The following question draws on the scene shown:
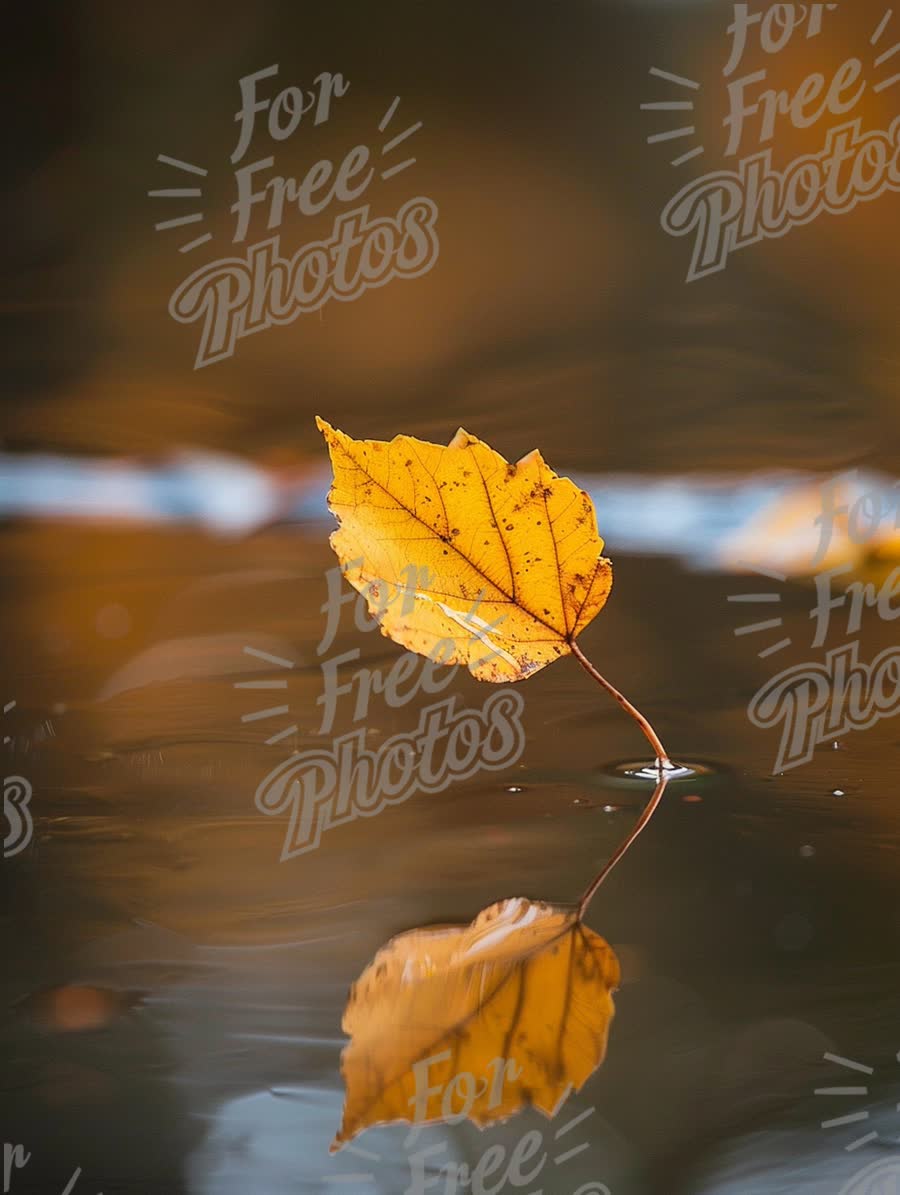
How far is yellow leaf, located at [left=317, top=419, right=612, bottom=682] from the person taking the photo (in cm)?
31

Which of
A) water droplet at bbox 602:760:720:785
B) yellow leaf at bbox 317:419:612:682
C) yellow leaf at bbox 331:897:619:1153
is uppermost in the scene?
yellow leaf at bbox 317:419:612:682

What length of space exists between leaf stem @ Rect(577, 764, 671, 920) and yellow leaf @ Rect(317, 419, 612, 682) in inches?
2.0

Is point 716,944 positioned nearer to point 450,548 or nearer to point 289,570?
point 450,548

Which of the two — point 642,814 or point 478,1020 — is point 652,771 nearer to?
point 642,814

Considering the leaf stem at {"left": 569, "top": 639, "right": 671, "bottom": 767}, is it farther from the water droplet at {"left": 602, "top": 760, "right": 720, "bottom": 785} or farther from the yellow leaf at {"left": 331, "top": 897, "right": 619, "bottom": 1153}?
the yellow leaf at {"left": 331, "top": 897, "right": 619, "bottom": 1153}

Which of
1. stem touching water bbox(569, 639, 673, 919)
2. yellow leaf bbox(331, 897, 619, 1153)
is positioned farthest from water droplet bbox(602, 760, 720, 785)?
yellow leaf bbox(331, 897, 619, 1153)

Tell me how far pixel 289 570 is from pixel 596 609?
1.27 ft

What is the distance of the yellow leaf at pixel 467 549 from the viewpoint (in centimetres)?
31

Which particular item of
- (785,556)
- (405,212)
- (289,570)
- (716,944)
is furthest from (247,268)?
(716,944)

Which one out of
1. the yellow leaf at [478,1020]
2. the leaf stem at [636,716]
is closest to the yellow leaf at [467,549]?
the leaf stem at [636,716]

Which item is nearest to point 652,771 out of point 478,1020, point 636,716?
point 636,716

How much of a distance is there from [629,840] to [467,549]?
0.10 meters

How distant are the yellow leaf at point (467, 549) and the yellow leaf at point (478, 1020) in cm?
12

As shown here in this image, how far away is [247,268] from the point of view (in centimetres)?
78
